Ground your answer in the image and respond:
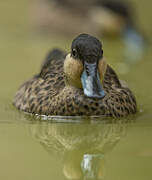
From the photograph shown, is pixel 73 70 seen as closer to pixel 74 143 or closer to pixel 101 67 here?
pixel 101 67

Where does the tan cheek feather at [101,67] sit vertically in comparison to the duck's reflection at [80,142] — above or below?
above

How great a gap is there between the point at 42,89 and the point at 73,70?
1.79 feet

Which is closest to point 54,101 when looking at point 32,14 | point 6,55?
point 6,55

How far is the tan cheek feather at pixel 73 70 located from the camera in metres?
6.00

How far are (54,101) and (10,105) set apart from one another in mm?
895

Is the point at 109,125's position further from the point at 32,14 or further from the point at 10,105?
the point at 32,14

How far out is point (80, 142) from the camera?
5656 millimetres

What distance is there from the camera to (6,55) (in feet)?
32.8

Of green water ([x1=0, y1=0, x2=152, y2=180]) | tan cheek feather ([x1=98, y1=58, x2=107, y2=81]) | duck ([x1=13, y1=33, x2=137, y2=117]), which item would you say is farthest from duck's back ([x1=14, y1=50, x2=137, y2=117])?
tan cheek feather ([x1=98, y1=58, x2=107, y2=81])

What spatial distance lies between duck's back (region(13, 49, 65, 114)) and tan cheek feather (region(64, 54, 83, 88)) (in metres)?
0.23

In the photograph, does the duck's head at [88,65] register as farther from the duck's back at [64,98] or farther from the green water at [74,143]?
the green water at [74,143]

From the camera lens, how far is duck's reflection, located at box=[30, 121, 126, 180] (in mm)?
4848

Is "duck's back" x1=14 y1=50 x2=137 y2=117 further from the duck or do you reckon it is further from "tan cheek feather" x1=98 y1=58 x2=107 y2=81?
"tan cheek feather" x1=98 y1=58 x2=107 y2=81

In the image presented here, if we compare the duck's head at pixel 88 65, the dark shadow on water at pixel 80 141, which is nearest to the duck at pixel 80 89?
the duck's head at pixel 88 65
